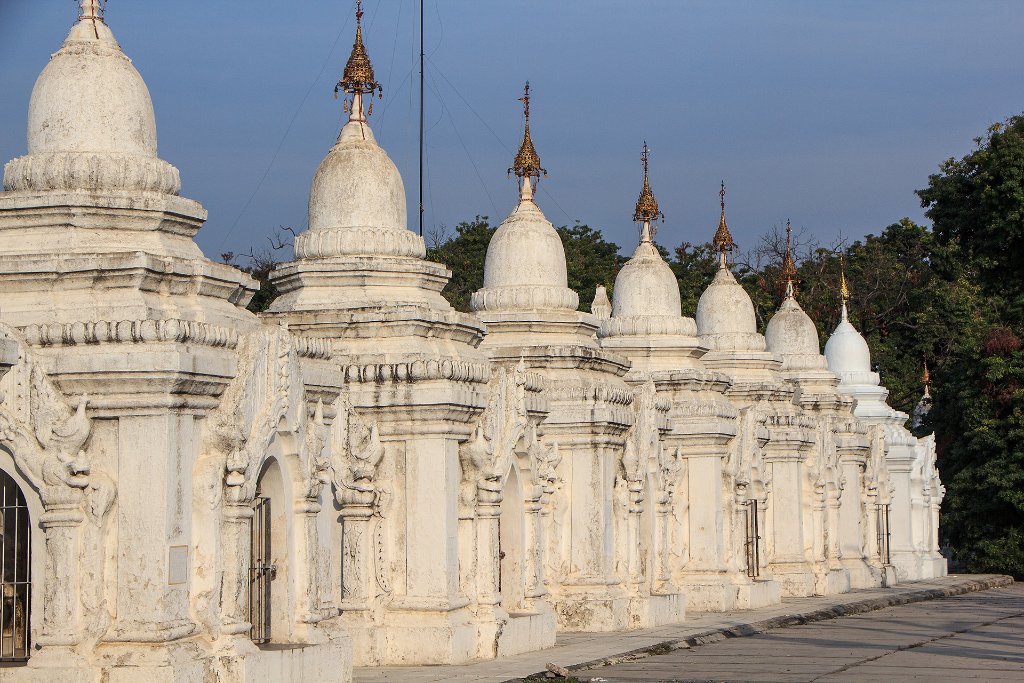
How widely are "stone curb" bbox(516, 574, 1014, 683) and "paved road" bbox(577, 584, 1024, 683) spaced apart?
0.52 feet

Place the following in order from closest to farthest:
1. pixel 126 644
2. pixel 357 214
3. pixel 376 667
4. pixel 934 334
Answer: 1. pixel 126 644
2. pixel 376 667
3. pixel 357 214
4. pixel 934 334

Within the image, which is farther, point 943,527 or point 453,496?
point 943,527

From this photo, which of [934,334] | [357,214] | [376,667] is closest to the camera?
[376,667]

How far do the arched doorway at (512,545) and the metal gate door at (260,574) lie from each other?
5.63 metres

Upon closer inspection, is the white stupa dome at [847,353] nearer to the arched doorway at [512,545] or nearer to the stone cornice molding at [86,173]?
the arched doorway at [512,545]

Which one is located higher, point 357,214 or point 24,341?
point 357,214

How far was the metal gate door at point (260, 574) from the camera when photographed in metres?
16.7

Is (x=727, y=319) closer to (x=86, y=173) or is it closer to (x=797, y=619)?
(x=797, y=619)

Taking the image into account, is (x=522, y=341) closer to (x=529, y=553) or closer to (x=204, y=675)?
(x=529, y=553)

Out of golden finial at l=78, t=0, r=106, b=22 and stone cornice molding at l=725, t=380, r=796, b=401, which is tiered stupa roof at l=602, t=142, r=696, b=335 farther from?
golden finial at l=78, t=0, r=106, b=22

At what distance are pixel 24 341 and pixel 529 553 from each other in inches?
360

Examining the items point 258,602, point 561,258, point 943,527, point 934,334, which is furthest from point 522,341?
point 934,334

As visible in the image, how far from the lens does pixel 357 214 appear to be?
70.2 feet

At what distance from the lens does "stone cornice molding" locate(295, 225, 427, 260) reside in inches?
835
